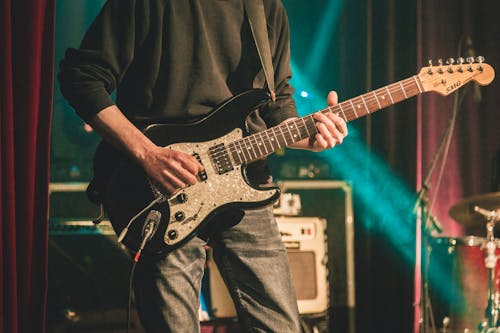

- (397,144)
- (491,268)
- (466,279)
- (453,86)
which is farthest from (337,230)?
(453,86)

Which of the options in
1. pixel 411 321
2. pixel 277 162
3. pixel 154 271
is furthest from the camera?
pixel 277 162

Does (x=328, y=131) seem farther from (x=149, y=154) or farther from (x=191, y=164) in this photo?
(x=149, y=154)

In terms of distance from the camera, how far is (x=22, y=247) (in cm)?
198

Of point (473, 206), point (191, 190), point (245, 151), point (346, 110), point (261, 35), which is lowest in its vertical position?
point (473, 206)

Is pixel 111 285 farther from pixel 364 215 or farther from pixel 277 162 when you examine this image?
pixel 364 215

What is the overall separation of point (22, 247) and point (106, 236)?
1469 millimetres

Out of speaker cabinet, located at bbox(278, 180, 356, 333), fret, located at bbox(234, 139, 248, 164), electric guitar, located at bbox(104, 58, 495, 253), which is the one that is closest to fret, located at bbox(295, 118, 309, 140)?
electric guitar, located at bbox(104, 58, 495, 253)

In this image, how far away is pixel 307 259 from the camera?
3523 millimetres

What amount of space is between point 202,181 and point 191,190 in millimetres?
46

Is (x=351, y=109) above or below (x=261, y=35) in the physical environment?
below

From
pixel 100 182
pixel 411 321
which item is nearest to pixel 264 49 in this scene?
pixel 100 182

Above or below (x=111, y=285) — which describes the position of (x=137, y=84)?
above

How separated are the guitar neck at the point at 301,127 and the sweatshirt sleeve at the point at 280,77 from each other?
3.5 inches

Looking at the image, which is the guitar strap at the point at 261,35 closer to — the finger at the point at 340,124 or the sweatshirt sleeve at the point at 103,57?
the finger at the point at 340,124
